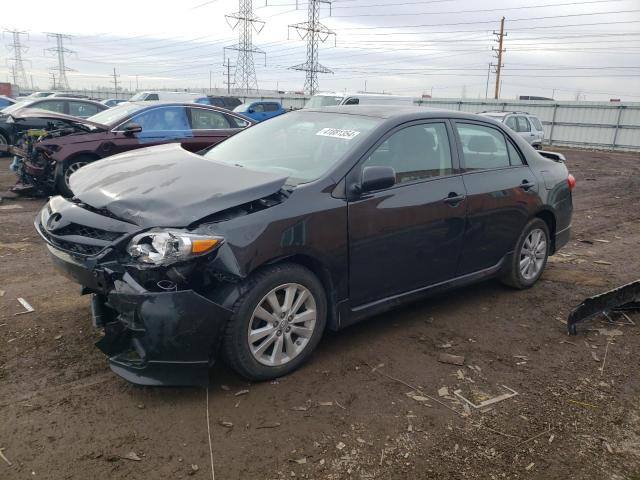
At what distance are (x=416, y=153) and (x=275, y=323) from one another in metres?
1.76

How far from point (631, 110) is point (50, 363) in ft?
95.6

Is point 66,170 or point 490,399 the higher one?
point 66,170

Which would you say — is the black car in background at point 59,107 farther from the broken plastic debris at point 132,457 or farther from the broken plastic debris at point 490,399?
the broken plastic debris at point 490,399

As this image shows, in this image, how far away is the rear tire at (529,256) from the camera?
4988mm

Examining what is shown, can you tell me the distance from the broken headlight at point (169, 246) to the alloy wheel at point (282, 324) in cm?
52

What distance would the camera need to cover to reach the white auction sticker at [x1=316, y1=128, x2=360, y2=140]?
→ 3.86m

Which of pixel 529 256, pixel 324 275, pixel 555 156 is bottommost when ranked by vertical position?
pixel 529 256

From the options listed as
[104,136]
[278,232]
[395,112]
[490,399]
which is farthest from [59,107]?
[490,399]

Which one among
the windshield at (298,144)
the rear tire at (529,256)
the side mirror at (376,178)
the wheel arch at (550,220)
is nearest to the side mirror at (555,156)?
the wheel arch at (550,220)

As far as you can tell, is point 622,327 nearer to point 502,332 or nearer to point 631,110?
point 502,332

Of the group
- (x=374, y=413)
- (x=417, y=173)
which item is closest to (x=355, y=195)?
(x=417, y=173)

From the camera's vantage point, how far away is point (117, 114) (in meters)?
9.23

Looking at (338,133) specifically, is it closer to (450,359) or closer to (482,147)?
(482,147)

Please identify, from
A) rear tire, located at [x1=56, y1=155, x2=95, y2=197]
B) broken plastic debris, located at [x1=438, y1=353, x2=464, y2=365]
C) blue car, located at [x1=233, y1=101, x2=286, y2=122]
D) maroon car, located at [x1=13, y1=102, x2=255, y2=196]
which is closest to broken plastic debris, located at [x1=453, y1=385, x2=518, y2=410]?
broken plastic debris, located at [x1=438, y1=353, x2=464, y2=365]
